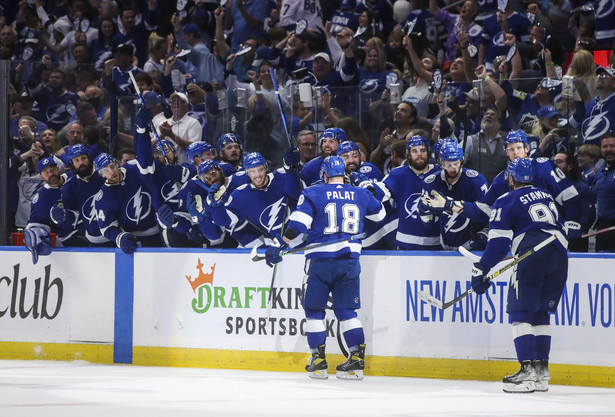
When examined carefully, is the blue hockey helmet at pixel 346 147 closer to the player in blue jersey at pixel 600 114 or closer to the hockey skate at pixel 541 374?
the player in blue jersey at pixel 600 114

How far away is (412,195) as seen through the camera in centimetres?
859

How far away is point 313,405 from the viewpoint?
22.2ft

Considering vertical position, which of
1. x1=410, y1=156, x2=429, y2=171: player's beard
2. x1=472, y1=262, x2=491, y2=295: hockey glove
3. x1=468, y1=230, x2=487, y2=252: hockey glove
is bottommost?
x1=472, y1=262, x2=491, y2=295: hockey glove

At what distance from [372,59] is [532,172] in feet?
11.4

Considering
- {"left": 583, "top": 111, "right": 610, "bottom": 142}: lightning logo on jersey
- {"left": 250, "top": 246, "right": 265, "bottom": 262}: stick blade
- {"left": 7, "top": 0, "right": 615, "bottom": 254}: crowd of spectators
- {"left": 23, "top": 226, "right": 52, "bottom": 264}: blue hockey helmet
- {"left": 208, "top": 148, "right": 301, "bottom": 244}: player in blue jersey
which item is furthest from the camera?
{"left": 23, "top": 226, "right": 52, "bottom": 264}: blue hockey helmet

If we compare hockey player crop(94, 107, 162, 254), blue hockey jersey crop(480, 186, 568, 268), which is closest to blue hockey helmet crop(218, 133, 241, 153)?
hockey player crop(94, 107, 162, 254)

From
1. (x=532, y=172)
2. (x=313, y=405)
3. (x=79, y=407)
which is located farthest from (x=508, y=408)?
(x=79, y=407)

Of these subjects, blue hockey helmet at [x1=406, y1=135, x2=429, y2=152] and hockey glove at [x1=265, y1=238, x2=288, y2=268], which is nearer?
hockey glove at [x1=265, y1=238, x2=288, y2=268]

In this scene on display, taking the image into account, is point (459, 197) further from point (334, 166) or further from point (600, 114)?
point (600, 114)

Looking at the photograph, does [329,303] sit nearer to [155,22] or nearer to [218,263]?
[218,263]

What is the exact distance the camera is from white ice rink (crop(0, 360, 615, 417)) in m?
6.51

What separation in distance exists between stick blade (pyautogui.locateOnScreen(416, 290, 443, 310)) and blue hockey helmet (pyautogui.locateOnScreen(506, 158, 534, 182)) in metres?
1.08

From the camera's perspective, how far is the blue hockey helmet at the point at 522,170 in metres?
7.43

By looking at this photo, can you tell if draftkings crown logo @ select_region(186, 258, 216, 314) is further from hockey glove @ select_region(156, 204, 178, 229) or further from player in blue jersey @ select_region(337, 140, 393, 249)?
player in blue jersey @ select_region(337, 140, 393, 249)
